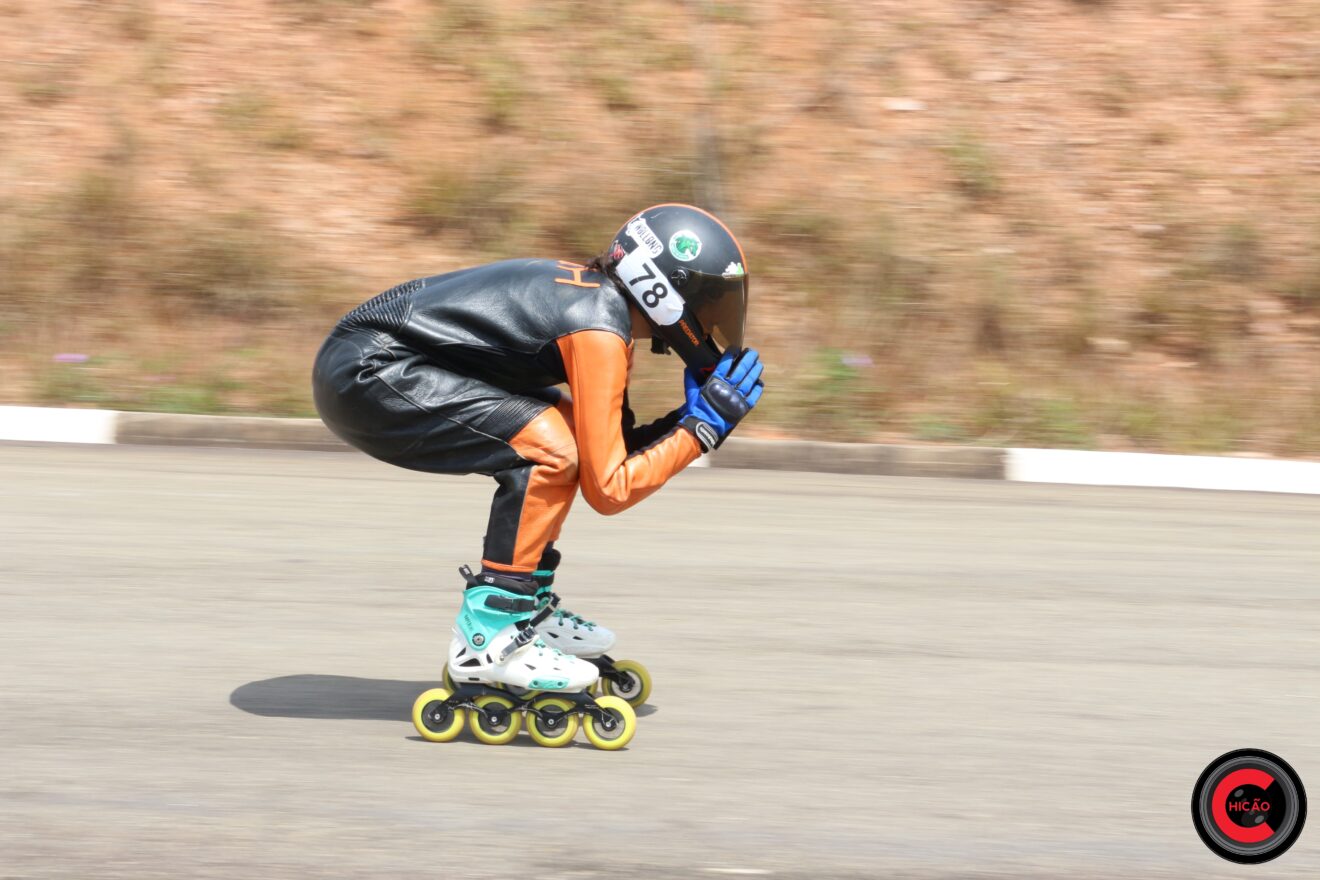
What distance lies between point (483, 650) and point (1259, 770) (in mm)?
2140

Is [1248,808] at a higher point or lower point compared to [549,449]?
lower

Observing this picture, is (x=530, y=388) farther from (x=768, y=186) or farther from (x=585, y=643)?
(x=768, y=186)

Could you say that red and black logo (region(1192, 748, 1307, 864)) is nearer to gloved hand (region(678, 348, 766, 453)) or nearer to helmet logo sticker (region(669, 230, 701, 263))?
gloved hand (region(678, 348, 766, 453))

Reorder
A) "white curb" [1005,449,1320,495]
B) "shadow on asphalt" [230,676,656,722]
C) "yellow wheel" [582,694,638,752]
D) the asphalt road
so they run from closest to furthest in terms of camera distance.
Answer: the asphalt road, "yellow wheel" [582,694,638,752], "shadow on asphalt" [230,676,656,722], "white curb" [1005,449,1320,495]

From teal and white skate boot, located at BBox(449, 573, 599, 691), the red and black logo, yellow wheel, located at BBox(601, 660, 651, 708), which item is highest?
the red and black logo

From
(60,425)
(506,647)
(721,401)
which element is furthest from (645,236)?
(60,425)

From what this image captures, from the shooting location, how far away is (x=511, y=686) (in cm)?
427

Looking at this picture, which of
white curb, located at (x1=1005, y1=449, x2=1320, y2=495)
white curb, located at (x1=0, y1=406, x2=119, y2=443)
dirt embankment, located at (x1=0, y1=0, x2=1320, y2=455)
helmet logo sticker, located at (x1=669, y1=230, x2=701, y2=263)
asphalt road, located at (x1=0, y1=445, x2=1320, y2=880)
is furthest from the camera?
dirt embankment, located at (x1=0, y1=0, x2=1320, y2=455)

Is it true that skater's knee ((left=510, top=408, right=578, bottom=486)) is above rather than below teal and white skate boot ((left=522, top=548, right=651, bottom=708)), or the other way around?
above

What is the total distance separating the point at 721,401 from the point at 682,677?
1.41m

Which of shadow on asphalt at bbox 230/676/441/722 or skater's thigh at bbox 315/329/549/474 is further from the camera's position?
shadow on asphalt at bbox 230/676/441/722

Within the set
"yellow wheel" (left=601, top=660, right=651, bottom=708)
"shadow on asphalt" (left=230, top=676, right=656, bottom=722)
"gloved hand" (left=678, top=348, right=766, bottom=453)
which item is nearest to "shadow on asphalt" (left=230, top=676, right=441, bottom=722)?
"shadow on asphalt" (left=230, top=676, right=656, bottom=722)

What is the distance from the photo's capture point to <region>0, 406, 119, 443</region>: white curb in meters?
9.26

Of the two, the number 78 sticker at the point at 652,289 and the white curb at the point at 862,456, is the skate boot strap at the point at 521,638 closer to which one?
the number 78 sticker at the point at 652,289
